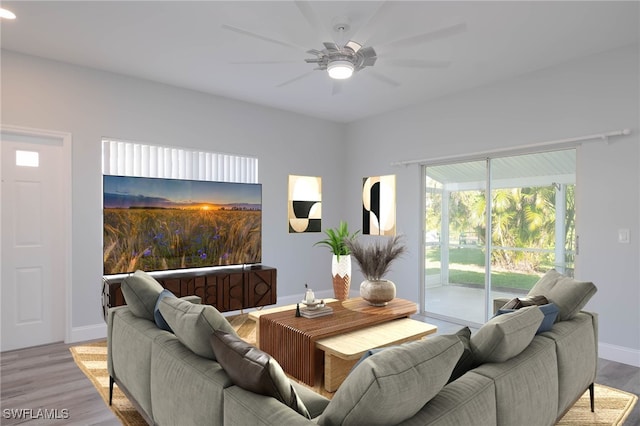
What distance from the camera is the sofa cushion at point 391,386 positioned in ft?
3.73

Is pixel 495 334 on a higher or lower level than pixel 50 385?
higher

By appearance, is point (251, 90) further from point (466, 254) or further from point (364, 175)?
point (466, 254)

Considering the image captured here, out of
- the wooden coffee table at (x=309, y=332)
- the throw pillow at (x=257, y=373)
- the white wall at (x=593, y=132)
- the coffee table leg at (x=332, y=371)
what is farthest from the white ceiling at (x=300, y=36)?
the coffee table leg at (x=332, y=371)

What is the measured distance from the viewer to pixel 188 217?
15.1 ft

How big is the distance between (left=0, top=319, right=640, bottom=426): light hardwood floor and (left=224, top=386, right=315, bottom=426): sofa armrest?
1.47 m

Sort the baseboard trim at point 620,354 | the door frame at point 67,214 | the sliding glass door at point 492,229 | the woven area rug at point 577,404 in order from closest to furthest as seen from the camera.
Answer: the woven area rug at point 577,404, the baseboard trim at point 620,354, the door frame at point 67,214, the sliding glass door at point 492,229

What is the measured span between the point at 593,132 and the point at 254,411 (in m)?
3.99

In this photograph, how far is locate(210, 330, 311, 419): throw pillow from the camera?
1.37m

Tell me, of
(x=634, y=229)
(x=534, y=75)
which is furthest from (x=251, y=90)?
(x=634, y=229)

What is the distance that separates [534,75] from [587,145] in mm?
929

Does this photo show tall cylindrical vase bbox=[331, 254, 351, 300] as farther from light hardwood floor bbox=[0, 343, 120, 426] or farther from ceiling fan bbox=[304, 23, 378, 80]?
light hardwood floor bbox=[0, 343, 120, 426]

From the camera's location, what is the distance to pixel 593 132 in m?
3.69

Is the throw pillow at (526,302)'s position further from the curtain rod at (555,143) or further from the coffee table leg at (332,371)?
the curtain rod at (555,143)

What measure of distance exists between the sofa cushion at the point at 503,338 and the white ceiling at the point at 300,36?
1852 mm
